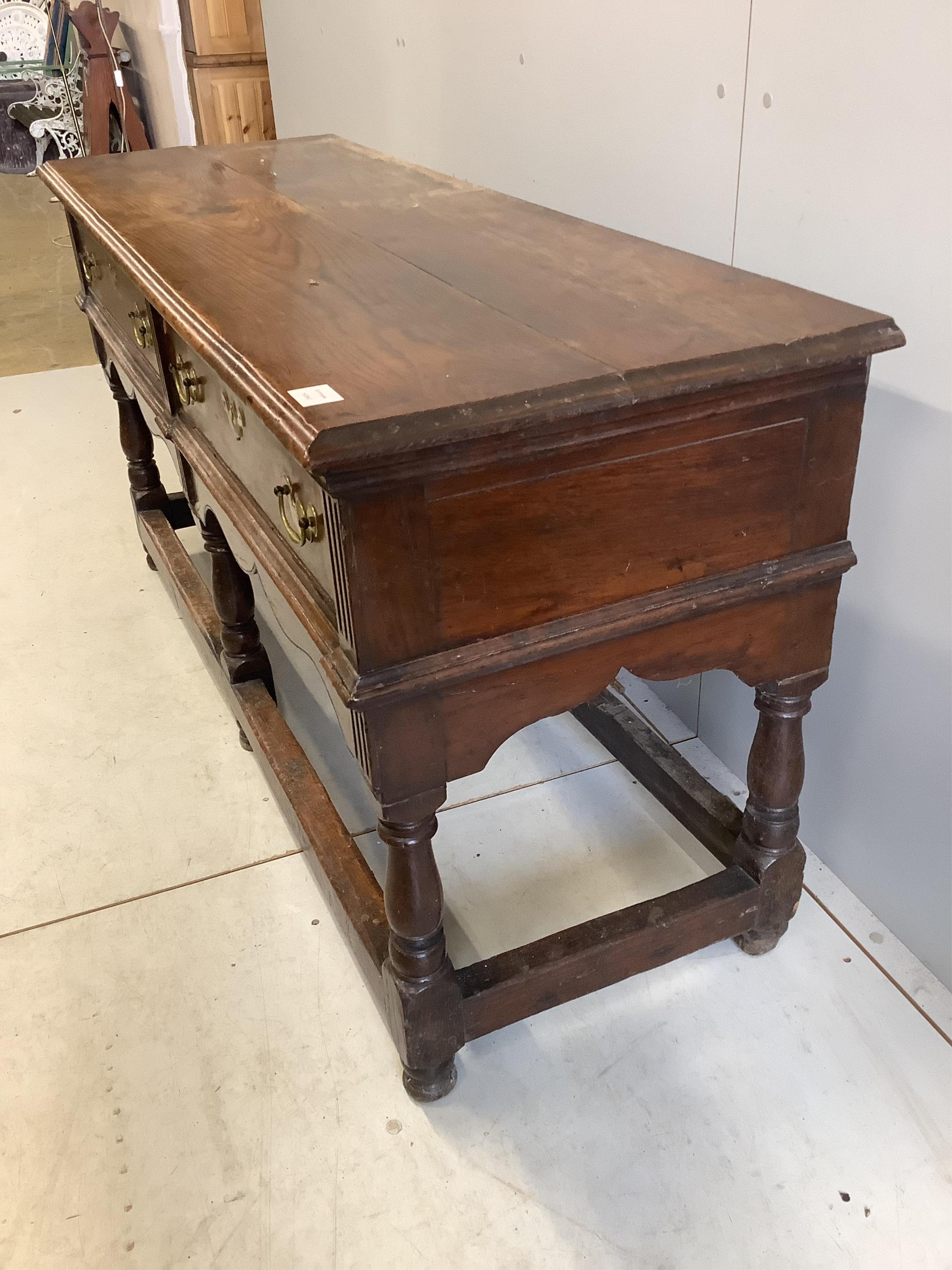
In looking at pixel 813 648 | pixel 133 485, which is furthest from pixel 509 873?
pixel 133 485

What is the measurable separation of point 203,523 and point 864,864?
1203 mm

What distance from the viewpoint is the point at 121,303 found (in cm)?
196

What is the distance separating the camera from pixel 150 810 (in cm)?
195

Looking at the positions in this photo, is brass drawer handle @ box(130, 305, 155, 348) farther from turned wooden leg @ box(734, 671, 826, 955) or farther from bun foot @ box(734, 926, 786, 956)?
bun foot @ box(734, 926, 786, 956)

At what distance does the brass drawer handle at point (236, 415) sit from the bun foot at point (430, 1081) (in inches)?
32.3

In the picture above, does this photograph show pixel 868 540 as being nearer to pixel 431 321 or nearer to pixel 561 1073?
pixel 431 321

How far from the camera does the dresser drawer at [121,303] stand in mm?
1724

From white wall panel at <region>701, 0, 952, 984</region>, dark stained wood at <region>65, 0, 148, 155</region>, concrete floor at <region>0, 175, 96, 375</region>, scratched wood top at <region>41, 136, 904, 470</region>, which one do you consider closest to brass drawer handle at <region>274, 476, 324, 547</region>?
scratched wood top at <region>41, 136, 904, 470</region>

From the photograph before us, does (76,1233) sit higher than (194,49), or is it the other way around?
(194,49)

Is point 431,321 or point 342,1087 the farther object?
point 342,1087

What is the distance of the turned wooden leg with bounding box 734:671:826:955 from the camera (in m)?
1.38

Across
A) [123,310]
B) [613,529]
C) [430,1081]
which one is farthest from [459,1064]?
[123,310]

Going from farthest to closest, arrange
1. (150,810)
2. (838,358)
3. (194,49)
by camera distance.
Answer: (194,49), (150,810), (838,358)

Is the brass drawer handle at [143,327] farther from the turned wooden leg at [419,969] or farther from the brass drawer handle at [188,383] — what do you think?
the turned wooden leg at [419,969]
